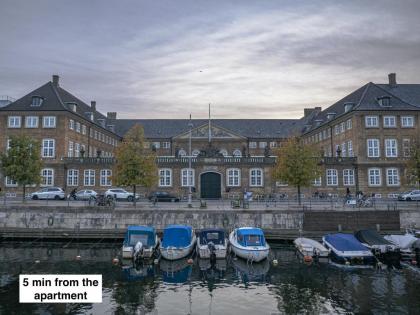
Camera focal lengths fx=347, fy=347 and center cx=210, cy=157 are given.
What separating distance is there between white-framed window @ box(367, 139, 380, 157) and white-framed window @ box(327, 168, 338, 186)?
5.80 meters

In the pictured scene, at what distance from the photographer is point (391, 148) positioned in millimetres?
51531

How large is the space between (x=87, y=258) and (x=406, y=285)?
68.1 feet

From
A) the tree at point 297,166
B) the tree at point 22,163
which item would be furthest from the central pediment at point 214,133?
the tree at point 22,163

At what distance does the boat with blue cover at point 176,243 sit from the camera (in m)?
24.7

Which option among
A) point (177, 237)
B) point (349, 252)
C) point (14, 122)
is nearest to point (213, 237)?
point (177, 237)

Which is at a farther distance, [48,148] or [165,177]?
[48,148]

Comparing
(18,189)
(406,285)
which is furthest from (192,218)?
(18,189)

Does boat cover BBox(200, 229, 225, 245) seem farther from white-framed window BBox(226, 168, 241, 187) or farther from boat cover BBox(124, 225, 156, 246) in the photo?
white-framed window BBox(226, 168, 241, 187)

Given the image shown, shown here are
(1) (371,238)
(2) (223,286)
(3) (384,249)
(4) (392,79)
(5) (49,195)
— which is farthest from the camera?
(4) (392,79)

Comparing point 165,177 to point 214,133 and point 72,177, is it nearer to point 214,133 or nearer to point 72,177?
point 72,177

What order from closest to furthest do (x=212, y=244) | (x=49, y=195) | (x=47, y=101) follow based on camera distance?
(x=212, y=244)
(x=49, y=195)
(x=47, y=101)

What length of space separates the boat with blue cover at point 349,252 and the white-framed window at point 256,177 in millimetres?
24350

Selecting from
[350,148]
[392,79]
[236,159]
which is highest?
[392,79]

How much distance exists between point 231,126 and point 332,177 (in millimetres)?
33195
